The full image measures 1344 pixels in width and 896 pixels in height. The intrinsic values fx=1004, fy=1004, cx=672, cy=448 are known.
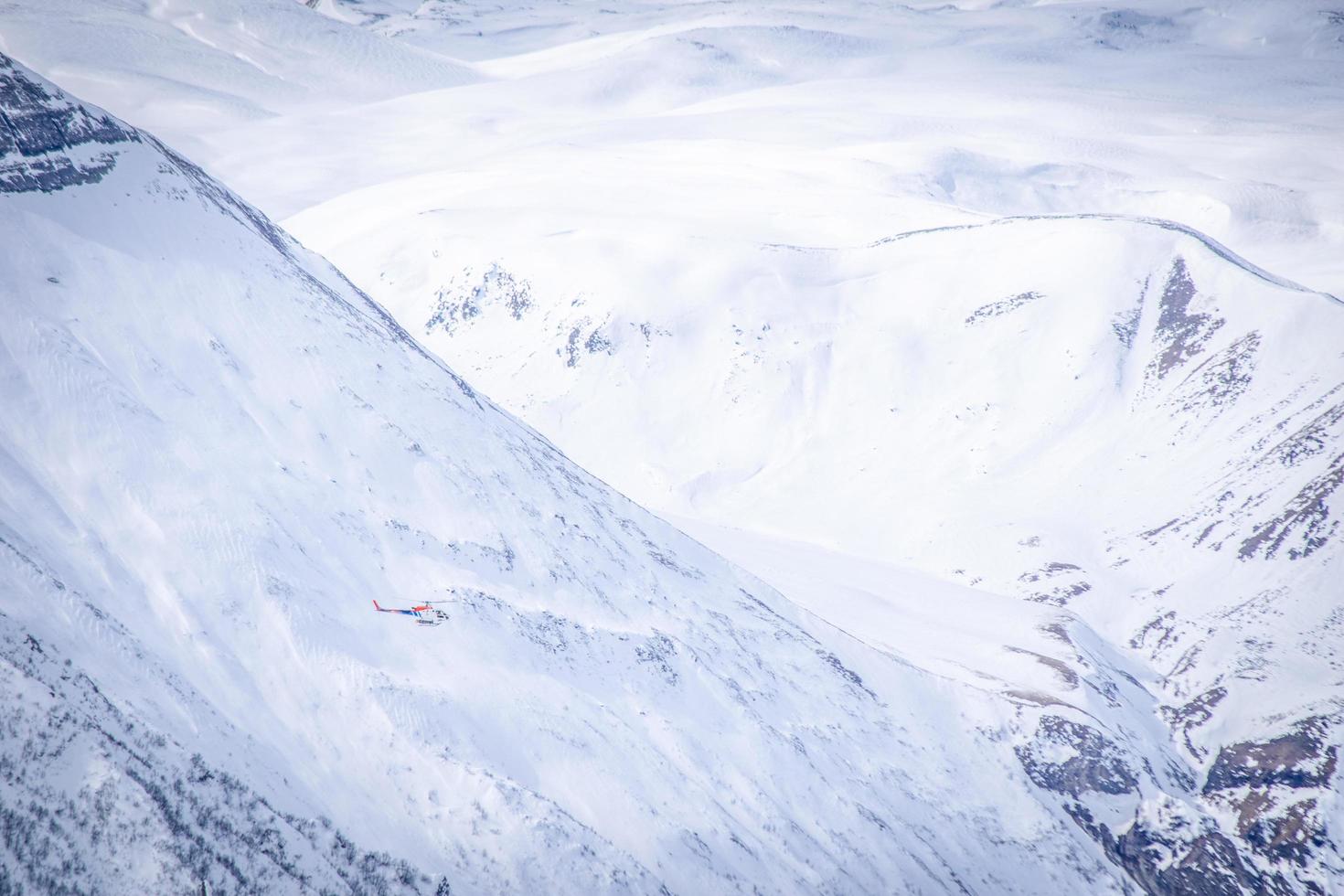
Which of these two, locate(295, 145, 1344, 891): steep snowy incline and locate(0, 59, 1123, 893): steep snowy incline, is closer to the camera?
locate(0, 59, 1123, 893): steep snowy incline

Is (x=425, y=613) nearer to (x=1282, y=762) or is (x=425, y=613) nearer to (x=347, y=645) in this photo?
(x=347, y=645)

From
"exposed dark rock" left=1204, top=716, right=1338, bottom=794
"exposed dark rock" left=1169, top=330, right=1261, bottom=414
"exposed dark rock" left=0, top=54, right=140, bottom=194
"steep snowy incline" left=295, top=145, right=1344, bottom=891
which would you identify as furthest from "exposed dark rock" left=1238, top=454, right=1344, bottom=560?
"exposed dark rock" left=0, top=54, right=140, bottom=194

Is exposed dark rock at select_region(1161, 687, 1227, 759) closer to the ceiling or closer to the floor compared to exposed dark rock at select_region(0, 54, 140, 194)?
closer to the floor

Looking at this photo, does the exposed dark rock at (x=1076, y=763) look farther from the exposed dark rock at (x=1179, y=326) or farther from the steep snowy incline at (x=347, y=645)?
the exposed dark rock at (x=1179, y=326)

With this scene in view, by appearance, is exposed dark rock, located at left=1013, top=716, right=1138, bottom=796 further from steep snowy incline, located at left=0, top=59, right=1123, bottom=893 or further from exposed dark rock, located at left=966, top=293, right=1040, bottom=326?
exposed dark rock, located at left=966, top=293, right=1040, bottom=326

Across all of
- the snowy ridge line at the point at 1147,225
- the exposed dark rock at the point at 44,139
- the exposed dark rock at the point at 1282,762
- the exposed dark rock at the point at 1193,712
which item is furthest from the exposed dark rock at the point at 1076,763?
the snowy ridge line at the point at 1147,225

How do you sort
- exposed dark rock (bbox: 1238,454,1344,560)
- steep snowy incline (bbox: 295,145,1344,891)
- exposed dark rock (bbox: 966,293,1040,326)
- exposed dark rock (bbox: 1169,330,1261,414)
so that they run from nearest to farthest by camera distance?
steep snowy incline (bbox: 295,145,1344,891) → exposed dark rock (bbox: 1238,454,1344,560) → exposed dark rock (bbox: 1169,330,1261,414) → exposed dark rock (bbox: 966,293,1040,326)

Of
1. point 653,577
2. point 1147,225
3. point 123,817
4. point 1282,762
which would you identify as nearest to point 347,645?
point 123,817
